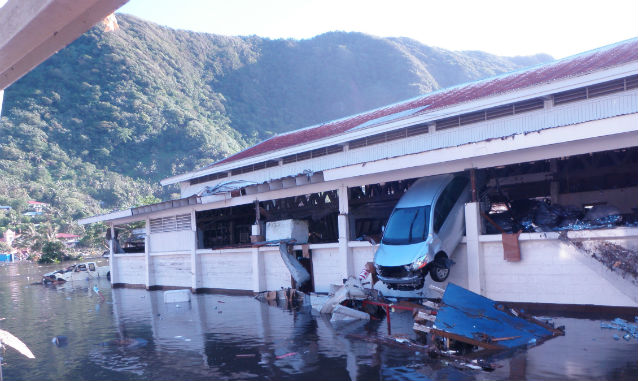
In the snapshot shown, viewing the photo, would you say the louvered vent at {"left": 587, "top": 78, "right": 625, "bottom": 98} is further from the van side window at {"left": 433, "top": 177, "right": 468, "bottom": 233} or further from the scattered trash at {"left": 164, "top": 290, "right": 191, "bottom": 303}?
the scattered trash at {"left": 164, "top": 290, "right": 191, "bottom": 303}

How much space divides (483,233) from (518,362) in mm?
5975

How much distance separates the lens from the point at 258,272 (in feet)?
66.7

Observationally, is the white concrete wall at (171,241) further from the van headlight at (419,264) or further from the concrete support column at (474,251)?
the concrete support column at (474,251)

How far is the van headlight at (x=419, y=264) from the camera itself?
12.9m

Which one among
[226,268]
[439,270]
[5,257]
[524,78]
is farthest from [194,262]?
[5,257]

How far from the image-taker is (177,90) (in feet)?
368

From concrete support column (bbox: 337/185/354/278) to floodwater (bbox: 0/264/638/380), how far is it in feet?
6.19

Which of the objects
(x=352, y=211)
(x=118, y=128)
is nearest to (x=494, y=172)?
(x=352, y=211)

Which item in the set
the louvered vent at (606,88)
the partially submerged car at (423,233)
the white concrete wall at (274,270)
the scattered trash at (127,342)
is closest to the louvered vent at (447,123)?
the partially submerged car at (423,233)

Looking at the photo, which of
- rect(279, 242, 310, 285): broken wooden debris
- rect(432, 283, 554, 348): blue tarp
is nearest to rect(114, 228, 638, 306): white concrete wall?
rect(279, 242, 310, 285): broken wooden debris

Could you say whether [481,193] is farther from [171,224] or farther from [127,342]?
[171,224]

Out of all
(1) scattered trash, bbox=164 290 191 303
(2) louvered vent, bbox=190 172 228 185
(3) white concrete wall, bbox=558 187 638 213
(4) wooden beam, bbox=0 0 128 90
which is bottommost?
(1) scattered trash, bbox=164 290 191 303

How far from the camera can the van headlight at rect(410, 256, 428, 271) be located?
12.9 metres

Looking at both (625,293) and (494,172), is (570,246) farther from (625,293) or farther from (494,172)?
(494,172)
